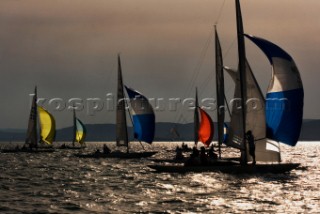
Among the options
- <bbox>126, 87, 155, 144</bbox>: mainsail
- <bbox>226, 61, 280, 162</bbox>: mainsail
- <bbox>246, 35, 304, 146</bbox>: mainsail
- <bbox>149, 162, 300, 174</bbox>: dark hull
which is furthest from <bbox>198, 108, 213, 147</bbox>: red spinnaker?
<bbox>246, 35, 304, 146</bbox>: mainsail

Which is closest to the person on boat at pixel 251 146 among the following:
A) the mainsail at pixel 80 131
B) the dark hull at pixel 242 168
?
the dark hull at pixel 242 168

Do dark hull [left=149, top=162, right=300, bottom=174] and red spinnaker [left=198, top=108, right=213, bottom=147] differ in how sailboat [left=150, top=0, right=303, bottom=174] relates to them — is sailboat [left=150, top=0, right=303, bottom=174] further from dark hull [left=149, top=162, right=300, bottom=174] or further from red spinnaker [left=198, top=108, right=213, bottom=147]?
red spinnaker [left=198, top=108, right=213, bottom=147]

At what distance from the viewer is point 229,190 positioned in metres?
34.7

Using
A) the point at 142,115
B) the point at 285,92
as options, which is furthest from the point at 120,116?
the point at 285,92

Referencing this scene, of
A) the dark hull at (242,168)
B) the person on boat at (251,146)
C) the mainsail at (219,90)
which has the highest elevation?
the mainsail at (219,90)

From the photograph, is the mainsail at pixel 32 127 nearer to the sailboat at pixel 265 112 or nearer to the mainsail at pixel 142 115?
the mainsail at pixel 142 115

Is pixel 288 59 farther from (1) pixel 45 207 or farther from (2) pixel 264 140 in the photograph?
(1) pixel 45 207

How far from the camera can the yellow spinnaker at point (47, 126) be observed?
103 meters

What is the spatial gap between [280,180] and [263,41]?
9082 millimetres

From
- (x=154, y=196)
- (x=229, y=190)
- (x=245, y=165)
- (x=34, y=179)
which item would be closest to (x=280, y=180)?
(x=245, y=165)

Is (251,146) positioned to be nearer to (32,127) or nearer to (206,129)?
(206,129)

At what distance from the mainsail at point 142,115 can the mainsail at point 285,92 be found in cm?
2734

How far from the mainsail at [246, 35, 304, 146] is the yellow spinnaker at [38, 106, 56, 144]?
2641 inches

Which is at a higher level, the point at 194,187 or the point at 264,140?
the point at 264,140
